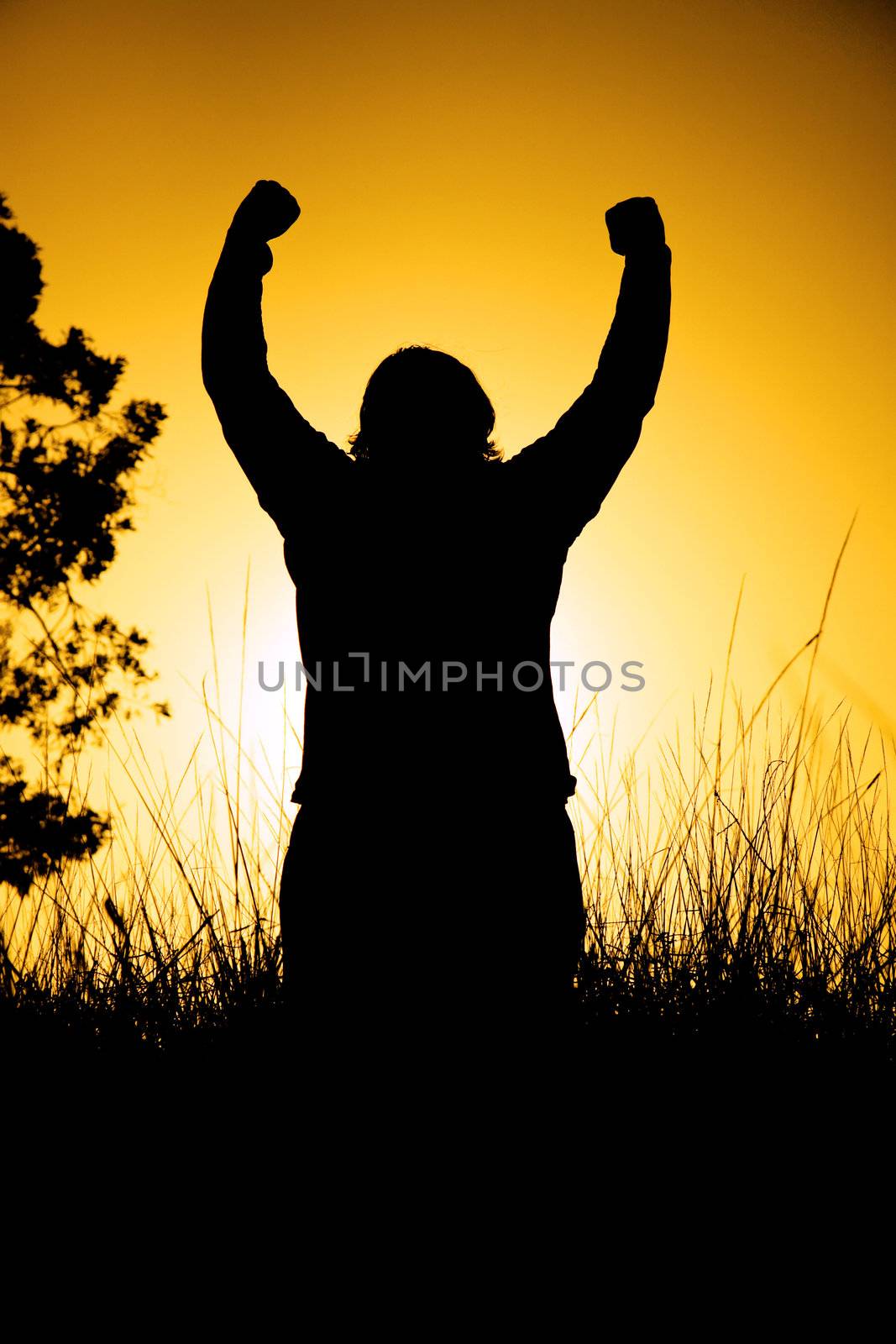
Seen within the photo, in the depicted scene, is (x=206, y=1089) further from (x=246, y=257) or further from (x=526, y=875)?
(x=246, y=257)

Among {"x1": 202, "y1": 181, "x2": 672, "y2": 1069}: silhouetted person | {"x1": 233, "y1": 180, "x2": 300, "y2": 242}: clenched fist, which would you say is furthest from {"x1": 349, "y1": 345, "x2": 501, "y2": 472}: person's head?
{"x1": 233, "y1": 180, "x2": 300, "y2": 242}: clenched fist

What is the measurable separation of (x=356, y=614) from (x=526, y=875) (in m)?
0.36

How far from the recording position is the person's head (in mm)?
1188

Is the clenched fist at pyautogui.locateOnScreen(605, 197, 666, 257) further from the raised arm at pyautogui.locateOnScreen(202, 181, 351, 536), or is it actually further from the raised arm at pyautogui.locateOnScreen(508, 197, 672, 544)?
the raised arm at pyautogui.locateOnScreen(202, 181, 351, 536)

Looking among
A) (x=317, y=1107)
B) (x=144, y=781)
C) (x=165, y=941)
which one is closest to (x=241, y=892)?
(x=165, y=941)

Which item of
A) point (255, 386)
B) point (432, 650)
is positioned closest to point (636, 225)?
point (255, 386)

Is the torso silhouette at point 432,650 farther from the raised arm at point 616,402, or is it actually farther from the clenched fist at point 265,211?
the clenched fist at point 265,211

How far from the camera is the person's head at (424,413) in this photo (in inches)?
46.8

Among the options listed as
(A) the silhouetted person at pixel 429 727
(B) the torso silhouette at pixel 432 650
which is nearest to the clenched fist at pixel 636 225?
(A) the silhouetted person at pixel 429 727

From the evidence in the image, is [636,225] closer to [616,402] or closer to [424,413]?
[616,402]

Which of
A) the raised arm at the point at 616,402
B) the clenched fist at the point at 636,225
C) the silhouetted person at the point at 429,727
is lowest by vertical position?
the silhouetted person at the point at 429,727

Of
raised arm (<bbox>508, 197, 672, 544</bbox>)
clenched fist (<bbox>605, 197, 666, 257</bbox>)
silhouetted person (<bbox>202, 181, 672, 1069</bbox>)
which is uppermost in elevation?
clenched fist (<bbox>605, 197, 666, 257</bbox>)

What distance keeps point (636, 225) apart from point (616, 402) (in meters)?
0.33

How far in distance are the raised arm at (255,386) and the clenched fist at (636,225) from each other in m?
0.48
